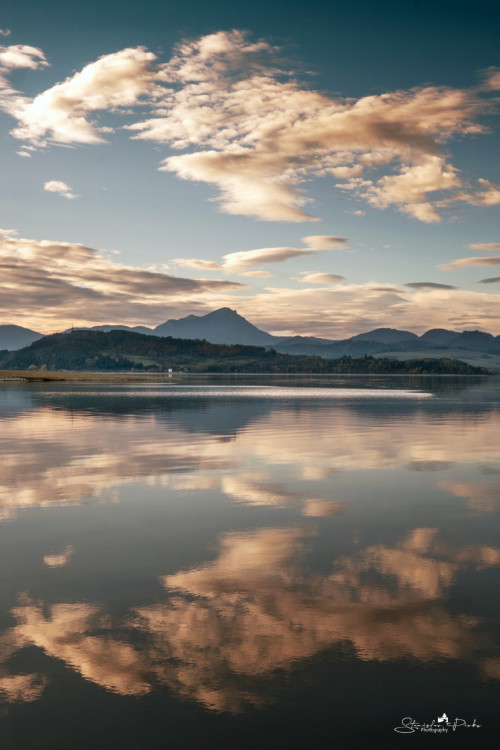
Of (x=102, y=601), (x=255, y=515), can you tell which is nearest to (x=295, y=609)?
(x=102, y=601)

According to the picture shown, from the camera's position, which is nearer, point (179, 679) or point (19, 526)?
point (179, 679)

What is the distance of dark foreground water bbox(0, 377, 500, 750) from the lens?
7918mm

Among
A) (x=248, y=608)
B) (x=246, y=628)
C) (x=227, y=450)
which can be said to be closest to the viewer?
(x=246, y=628)

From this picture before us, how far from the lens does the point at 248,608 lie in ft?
37.1

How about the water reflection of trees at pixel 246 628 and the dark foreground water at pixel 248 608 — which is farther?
the water reflection of trees at pixel 246 628

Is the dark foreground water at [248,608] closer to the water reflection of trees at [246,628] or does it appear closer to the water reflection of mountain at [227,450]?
the water reflection of trees at [246,628]

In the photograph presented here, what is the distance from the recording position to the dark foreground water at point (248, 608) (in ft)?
26.0

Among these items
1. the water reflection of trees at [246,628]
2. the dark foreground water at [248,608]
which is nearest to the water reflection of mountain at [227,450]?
the dark foreground water at [248,608]

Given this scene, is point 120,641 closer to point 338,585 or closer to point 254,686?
point 254,686

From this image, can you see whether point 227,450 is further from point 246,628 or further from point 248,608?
point 246,628

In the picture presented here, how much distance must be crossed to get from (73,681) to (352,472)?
18998mm

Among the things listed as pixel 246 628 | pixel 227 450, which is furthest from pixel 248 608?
pixel 227 450

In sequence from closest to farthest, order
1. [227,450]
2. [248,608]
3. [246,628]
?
[246,628] → [248,608] → [227,450]

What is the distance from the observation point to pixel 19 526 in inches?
685
